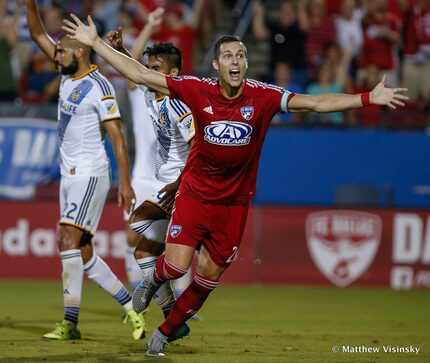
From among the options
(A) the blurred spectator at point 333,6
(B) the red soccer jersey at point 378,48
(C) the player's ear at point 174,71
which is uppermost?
(A) the blurred spectator at point 333,6

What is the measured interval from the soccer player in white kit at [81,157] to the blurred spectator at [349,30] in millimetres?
8758

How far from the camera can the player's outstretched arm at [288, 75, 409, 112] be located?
25.5 feet

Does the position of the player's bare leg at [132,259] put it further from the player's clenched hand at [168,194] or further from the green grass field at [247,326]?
the player's clenched hand at [168,194]

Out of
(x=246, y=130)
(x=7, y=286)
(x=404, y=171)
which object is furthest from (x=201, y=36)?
(x=246, y=130)

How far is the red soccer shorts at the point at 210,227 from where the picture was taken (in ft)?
27.4

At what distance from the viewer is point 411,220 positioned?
15.0 metres

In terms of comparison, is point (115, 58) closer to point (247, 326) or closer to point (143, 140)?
point (143, 140)

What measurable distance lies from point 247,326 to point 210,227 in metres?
2.80

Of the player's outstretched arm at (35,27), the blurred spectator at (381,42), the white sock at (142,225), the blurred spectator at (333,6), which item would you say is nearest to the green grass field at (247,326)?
the white sock at (142,225)

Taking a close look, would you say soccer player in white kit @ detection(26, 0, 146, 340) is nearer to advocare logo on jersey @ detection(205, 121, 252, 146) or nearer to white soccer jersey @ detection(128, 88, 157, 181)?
white soccer jersey @ detection(128, 88, 157, 181)

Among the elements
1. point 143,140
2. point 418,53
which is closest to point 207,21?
point 418,53

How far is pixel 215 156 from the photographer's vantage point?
27.0ft

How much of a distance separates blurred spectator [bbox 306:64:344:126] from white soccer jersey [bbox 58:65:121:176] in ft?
22.0

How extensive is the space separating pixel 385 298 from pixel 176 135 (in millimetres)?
5629
